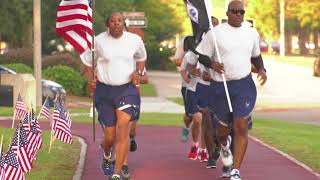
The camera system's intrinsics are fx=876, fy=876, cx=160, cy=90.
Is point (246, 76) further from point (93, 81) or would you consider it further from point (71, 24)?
point (71, 24)

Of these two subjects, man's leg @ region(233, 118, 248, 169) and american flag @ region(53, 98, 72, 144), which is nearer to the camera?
man's leg @ region(233, 118, 248, 169)

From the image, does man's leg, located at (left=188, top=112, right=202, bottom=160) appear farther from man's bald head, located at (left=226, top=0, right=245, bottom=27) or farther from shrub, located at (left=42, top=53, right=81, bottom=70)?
shrub, located at (left=42, top=53, right=81, bottom=70)

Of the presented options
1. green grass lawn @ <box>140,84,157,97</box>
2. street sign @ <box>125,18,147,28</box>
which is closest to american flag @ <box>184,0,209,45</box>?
street sign @ <box>125,18,147,28</box>

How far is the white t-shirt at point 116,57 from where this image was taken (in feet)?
31.4

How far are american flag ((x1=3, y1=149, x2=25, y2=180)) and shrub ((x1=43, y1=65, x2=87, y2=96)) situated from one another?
28210 mm

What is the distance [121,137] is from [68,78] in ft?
87.5

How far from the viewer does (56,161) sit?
11633 millimetres

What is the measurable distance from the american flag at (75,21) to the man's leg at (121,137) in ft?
12.2

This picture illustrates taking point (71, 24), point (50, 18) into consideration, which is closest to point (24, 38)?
point (50, 18)

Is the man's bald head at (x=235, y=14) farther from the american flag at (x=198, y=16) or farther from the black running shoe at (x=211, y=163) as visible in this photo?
the black running shoe at (x=211, y=163)

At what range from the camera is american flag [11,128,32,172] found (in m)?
8.00

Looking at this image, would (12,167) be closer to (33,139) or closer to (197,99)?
(33,139)

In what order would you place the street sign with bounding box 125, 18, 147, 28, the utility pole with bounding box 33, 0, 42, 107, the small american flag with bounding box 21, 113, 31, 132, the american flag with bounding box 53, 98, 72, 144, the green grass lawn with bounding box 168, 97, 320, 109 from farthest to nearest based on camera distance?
the street sign with bounding box 125, 18, 147, 28 → the green grass lawn with bounding box 168, 97, 320, 109 → the utility pole with bounding box 33, 0, 42, 107 → the american flag with bounding box 53, 98, 72, 144 → the small american flag with bounding box 21, 113, 31, 132

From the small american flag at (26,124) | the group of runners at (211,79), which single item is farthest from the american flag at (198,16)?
the small american flag at (26,124)
